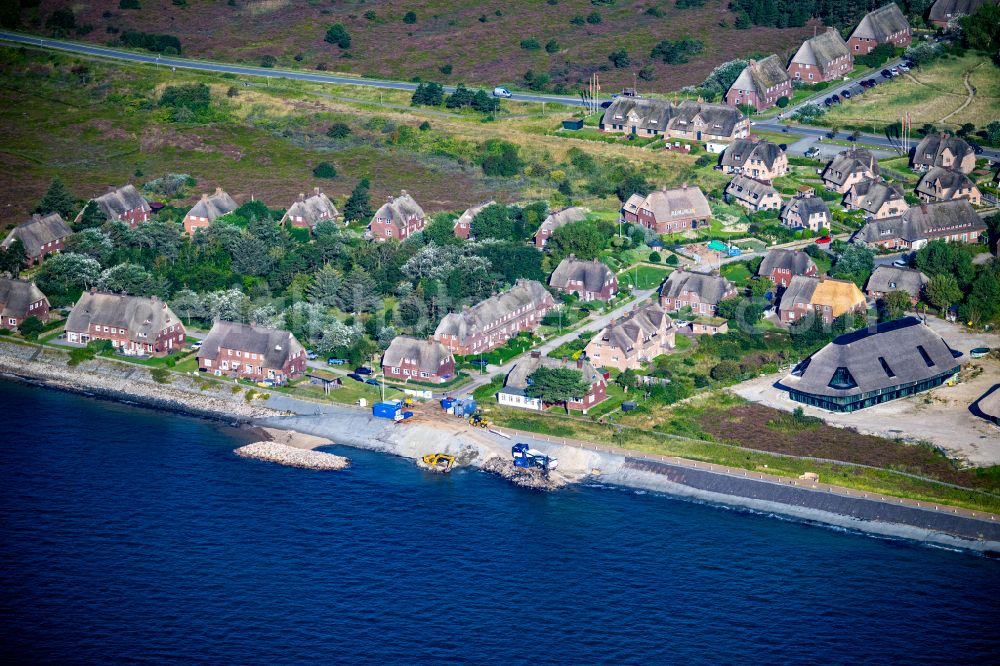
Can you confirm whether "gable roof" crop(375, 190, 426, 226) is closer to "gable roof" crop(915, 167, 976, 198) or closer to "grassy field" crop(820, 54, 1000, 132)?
"gable roof" crop(915, 167, 976, 198)

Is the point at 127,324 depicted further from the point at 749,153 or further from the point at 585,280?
the point at 749,153

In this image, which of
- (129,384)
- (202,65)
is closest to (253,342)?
(129,384)

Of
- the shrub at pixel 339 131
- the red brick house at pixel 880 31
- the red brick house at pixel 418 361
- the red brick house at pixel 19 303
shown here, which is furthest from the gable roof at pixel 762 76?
the red brick house at pixel 19 303

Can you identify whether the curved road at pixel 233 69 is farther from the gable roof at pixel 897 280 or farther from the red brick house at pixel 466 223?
the gable roof at pixel 897 280

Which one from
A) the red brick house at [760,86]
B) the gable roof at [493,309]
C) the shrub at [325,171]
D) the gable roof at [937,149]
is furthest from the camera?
the red brick house at [760,86]

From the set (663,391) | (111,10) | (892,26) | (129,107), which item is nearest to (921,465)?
(663,391)

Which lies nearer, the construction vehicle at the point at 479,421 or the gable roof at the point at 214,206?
the construction vehicle at the point at 479,421
